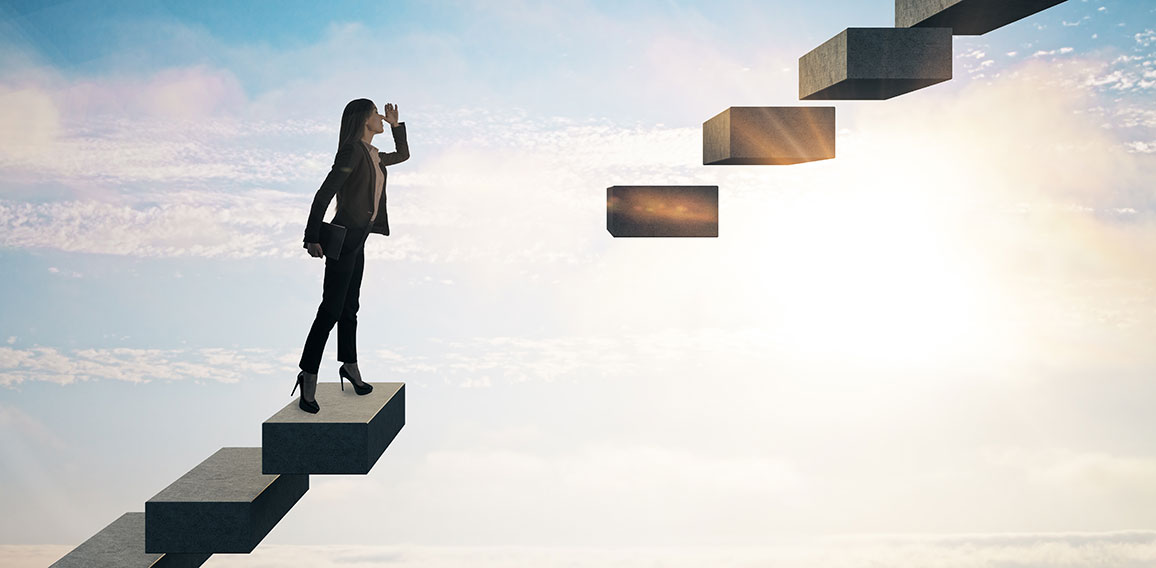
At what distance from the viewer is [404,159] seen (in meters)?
5.06

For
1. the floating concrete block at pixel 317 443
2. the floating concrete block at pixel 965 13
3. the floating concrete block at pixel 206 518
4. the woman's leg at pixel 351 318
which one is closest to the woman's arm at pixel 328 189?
the woman's leg at pixel 351 318

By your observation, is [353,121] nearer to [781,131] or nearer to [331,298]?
[331,298]

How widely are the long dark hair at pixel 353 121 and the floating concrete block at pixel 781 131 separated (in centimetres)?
208

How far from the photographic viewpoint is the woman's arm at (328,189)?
4297mm

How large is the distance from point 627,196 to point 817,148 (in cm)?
134

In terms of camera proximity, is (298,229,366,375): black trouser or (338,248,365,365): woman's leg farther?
(338,248,365,365): woman's leg

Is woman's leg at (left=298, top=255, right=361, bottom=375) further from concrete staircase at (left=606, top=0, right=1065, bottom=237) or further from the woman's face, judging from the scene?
concrete staircase at (left=606, top=0, right=1065, bottom=237)

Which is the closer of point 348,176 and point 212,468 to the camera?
point 348,176

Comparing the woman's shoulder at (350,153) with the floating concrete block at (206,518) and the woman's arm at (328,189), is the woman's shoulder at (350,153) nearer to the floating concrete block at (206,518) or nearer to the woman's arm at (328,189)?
the woman's arm at (328,189)

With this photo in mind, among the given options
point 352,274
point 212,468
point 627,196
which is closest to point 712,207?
point 627,196

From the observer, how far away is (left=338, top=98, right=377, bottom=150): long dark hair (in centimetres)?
460

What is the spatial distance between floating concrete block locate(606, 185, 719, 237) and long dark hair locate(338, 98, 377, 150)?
1957 mm

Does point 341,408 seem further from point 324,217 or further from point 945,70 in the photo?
point 945,70

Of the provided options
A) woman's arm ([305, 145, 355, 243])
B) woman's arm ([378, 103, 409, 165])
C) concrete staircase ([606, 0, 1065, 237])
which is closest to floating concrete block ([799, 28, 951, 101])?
concrete staircase ([606, 0, 1065, 237])
